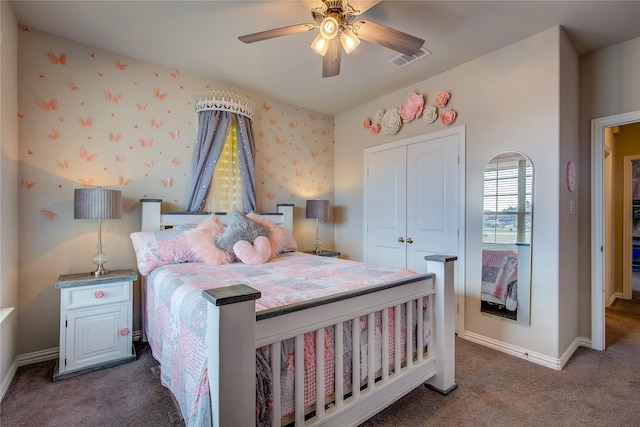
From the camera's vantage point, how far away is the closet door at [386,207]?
3561 millimetres

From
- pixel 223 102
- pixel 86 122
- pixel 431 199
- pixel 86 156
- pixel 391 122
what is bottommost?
pixel 431 199

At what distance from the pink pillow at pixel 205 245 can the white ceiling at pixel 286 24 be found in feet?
5.29

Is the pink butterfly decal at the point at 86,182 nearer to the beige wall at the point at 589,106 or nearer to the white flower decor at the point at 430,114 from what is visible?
the white flower decor at the point at 430,114

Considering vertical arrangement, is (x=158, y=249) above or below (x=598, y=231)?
below

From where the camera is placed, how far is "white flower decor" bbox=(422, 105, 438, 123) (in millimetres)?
3183

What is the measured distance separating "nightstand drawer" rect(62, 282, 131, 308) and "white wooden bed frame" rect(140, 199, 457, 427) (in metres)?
1.70

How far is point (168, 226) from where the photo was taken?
2.92 m

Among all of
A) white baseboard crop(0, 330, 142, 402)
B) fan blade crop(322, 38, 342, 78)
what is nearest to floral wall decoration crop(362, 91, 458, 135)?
fan blade crop(322, 38, 342, 78)

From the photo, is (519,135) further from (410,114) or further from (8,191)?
(8,191)

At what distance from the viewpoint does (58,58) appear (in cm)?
252

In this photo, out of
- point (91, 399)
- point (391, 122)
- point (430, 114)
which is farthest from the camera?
point (391, 122)

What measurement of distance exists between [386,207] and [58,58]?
137 inches

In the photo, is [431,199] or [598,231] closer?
[598,231]

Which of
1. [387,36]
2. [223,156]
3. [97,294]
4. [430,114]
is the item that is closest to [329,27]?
[387,36]
